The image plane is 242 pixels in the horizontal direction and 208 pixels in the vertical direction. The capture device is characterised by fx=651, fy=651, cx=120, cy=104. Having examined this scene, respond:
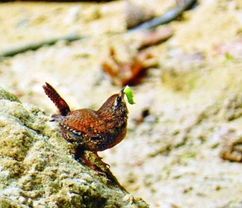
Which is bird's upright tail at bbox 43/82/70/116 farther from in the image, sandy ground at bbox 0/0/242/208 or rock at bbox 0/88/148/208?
sandy ground at bbox 0/0/242/208

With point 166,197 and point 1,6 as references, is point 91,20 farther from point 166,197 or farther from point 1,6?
point 166,197

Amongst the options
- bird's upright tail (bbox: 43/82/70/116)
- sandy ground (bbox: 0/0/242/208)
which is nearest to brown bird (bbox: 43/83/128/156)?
bird's upright tail (bbox: 43/82/70/116)

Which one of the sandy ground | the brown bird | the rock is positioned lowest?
the rock

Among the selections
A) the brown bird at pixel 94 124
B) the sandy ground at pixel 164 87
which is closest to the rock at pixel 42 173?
the brown bird at pixel 94 124

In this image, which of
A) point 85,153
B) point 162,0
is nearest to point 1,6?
point 162,0

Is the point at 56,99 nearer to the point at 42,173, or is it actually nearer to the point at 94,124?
the point at 94,124

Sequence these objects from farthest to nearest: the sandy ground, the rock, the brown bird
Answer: the sandy ground → the brown bird → the rock

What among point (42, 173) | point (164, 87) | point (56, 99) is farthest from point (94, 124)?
point (164, 87)
